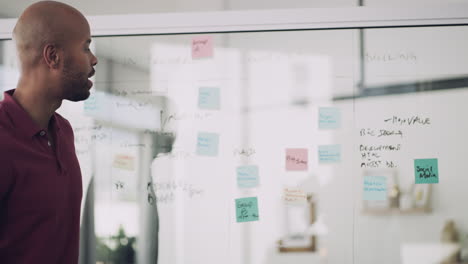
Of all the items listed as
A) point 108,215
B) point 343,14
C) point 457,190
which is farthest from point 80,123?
point 457,190

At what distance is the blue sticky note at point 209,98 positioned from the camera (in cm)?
203

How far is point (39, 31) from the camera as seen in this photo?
132cm

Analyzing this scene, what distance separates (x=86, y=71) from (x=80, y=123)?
2.49 ft

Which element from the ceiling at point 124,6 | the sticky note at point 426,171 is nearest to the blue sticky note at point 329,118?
the sticky note at point 426,171

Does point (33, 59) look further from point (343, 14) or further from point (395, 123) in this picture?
point (395, 123)

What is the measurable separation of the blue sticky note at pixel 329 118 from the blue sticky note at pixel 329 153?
0.08 meters

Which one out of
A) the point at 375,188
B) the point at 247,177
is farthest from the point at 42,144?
the point at 375,188

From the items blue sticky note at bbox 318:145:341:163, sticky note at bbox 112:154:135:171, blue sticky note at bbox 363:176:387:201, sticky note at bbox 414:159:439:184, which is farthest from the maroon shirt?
sticky note at bbox 414:159:439:184

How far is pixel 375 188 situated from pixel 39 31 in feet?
4.56

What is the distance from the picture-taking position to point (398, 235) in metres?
1.92

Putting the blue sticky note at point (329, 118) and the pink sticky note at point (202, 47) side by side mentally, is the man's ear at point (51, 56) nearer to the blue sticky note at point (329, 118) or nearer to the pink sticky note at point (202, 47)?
the pink sticky note at point (202, 47)

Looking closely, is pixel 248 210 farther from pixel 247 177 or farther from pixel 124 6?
pixel 124 6

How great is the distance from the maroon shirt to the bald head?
0.13 m

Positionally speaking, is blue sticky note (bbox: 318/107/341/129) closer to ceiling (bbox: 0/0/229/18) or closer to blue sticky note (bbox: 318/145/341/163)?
blue sticky note (bbox: 318/145/341/163)
